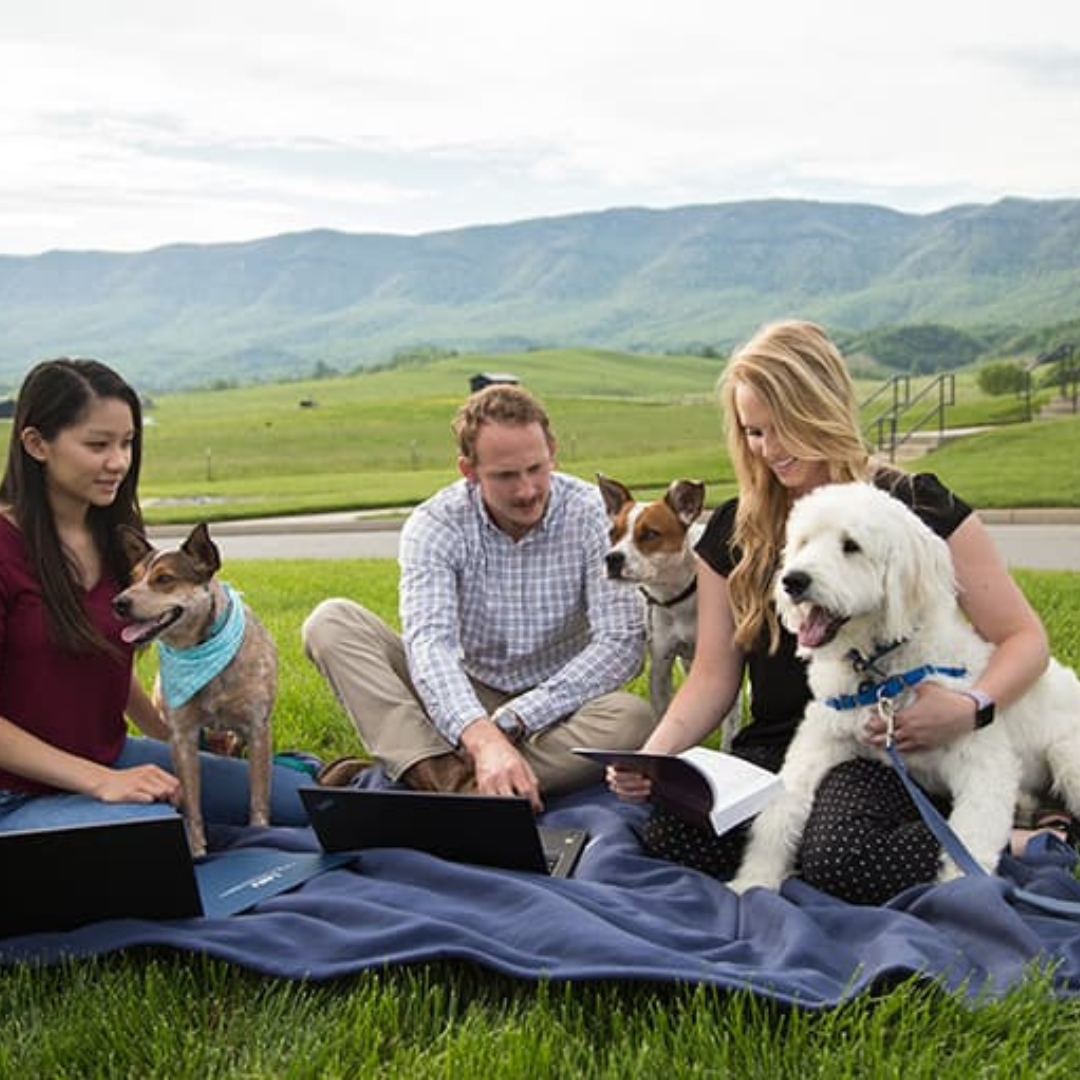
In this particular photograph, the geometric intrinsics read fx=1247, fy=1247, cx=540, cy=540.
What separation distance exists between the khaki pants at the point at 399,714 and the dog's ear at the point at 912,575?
1419 mm

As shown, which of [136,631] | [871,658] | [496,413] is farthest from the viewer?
[496,413]

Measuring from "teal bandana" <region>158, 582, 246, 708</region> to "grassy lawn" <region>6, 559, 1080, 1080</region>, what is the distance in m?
1.07

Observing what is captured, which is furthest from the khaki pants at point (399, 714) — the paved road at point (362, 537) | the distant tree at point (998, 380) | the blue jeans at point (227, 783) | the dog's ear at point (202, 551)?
the distant tree at point (998, 380)

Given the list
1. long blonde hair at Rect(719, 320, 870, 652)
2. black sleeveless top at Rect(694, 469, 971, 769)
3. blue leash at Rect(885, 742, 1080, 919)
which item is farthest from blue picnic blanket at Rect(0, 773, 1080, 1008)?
long blonde hair at Rect(719, 320, 870, 652)

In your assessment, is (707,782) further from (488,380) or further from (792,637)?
(488,380)

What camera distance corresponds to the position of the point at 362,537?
16750mm

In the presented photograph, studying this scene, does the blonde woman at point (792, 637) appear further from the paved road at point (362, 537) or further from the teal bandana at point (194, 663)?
the paved road at point (362, 537)

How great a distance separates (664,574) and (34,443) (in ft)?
8.12

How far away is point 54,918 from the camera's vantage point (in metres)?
3.17

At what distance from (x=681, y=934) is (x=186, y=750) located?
183 centimetres

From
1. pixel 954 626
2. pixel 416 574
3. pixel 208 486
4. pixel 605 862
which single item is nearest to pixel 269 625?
pixel 416 574

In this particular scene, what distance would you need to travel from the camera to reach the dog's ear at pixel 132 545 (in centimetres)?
394

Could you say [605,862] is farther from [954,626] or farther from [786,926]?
[954,626]

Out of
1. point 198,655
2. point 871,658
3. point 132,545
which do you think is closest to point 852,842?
point 871,658
